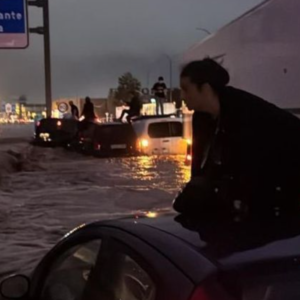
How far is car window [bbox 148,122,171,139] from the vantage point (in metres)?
24.8

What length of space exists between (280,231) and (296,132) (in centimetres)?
130

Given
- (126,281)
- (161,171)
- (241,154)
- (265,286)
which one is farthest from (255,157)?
(161,171)

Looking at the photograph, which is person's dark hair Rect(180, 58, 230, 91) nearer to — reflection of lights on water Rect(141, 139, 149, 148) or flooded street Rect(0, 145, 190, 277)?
flooded street Rect(0, 145, 190, 277)

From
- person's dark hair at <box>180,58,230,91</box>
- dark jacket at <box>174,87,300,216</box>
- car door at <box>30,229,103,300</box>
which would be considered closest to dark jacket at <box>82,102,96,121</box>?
person's dark hair at <box>180,58,230,91</box>

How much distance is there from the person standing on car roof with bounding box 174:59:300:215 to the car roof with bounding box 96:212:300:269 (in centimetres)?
69

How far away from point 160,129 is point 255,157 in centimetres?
2070

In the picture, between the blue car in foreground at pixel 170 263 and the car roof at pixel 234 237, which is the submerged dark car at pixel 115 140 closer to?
the blue car in foreground at pixel 170 263

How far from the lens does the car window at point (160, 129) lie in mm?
24828

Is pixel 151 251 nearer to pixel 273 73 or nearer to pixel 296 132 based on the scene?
pixel 296 132

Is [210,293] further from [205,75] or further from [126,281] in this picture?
[205,75]

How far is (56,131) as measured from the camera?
34.4 metres

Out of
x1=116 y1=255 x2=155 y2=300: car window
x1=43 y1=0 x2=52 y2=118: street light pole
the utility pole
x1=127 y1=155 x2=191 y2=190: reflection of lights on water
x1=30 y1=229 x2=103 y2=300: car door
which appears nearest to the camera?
x1=116 y1=255 x2=155 y2=300: car window

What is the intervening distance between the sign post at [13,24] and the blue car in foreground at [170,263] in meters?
22.8

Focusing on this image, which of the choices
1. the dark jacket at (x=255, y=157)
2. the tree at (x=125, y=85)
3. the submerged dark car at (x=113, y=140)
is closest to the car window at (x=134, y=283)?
the dark jacket at (x=255, y=157)
